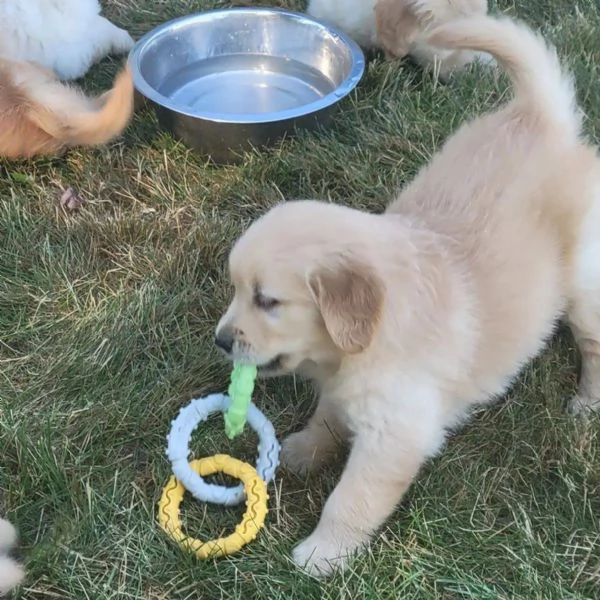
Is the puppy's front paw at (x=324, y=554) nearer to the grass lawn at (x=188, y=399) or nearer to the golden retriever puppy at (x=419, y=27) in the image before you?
the grass lawn at (x=188, y=399)

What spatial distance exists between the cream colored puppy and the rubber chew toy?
118mm

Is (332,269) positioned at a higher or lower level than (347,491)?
higher

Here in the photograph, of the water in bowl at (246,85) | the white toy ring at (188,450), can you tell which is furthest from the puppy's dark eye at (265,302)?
the water in bowl at (246,85)

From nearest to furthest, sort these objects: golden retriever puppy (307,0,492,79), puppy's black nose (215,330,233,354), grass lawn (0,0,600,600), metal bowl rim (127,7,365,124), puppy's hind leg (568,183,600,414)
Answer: puppy's black nose (215,330,233,354)
grass lawn (0,0,600,600)
puppy's hind leg (568,183,600,414)
metal bowl rim (127,7,365,124)
golden retriever puppy (307,0,492,79)

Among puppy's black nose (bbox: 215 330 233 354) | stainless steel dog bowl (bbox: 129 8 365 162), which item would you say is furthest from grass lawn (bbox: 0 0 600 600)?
puppy's black nose (bbox: 215 330 233 354)

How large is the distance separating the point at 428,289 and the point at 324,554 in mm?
660

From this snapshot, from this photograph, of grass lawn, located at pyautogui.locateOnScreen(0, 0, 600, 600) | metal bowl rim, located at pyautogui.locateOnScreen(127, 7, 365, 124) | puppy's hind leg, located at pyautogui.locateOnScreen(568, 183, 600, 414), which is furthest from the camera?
metal bowl rim, located at pyautogui.locateOnScreen(127, 7, 365, 124)

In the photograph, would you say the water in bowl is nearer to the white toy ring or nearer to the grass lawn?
the grass lawn

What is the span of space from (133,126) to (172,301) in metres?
1.02

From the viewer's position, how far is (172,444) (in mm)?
2131

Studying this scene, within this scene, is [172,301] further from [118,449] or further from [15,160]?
[15,160]

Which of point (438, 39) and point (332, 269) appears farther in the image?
point (438, 39)

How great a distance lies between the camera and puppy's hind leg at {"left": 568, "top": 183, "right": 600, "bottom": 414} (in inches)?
89.7

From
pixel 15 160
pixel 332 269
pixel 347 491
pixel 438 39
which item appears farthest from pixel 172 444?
pixel 15 160
